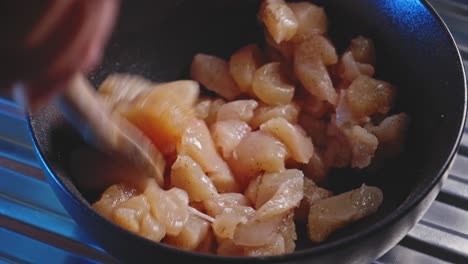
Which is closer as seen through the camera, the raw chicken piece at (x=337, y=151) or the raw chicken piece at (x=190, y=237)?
the raw chicken piece at (x=190, y=237)

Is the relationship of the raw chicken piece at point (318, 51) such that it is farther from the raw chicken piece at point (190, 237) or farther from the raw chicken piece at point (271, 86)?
the raw chicken piece at point (190, 237)

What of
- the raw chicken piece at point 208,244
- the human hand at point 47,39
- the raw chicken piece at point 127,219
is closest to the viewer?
the human hand at point 47,39

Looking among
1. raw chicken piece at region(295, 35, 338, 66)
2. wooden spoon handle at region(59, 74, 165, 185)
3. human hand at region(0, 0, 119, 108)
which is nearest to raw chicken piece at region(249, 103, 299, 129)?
raw chicken piece at region(295, 35, 338, 66)

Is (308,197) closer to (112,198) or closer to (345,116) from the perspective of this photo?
(345,116)

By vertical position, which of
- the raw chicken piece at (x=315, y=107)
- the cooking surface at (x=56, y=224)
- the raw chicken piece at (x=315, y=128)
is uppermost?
the raw chicken piece at (x=315, y=107)

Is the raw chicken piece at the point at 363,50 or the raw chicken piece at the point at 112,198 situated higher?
the raw chicken piece at the point at 363,50

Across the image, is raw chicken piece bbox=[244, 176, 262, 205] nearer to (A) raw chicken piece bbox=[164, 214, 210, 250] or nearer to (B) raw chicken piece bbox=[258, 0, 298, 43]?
(A) raw chicken piece bbox=[164, 214, 210, 250]

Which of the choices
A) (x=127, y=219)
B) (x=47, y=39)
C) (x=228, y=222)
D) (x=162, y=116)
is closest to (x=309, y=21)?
(x=162, y=116)

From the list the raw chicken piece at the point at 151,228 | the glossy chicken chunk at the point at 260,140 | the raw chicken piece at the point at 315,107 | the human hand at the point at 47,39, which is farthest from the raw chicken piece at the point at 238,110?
the human hand at the point at 47,39
